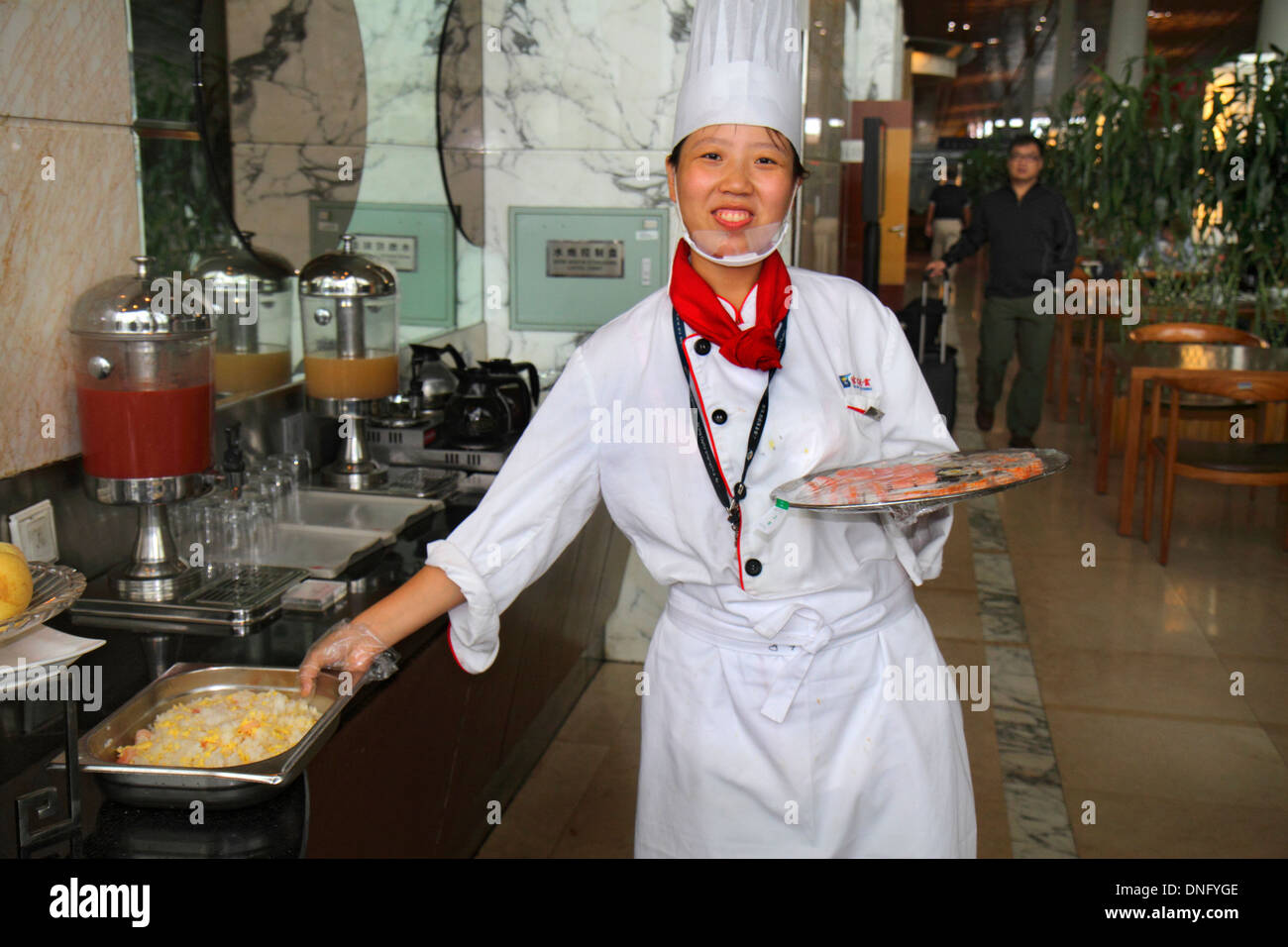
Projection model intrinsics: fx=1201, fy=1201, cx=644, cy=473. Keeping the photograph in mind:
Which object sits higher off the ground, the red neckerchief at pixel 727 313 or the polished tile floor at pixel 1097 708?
the red neckerchief at pixel 727 313

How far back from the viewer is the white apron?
1683 millimetres

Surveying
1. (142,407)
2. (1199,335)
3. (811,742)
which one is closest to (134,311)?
(142,407)

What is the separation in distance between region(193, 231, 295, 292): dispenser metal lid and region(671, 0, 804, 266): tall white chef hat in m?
1.45

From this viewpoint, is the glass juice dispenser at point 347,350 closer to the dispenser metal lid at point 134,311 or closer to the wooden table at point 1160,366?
the dispenser metal lid at point 134,311

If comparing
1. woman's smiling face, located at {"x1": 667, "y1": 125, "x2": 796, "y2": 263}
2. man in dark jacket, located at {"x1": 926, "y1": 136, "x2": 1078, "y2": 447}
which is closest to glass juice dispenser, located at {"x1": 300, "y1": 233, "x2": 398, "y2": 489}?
woman's smiling face, located at {"x1": 667, "y1": 125, "x2": 796, "y2": 263}

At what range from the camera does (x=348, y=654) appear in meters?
1.51

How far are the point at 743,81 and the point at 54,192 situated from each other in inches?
49.9

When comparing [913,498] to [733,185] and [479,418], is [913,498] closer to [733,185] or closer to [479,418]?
[733,185]

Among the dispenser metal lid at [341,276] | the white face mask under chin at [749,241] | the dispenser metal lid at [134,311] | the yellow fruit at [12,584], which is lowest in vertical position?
the yellow fruit at [12,584]

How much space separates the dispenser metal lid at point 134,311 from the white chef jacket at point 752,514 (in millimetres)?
814

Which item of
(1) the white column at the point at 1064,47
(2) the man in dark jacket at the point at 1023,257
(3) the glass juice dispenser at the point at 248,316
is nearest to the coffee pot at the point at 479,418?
(3) the glass juice dispenser at the point at 248,316

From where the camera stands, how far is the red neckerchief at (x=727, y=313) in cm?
163

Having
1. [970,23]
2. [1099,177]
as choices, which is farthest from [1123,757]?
[970,23]

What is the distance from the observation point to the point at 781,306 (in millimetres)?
1703
